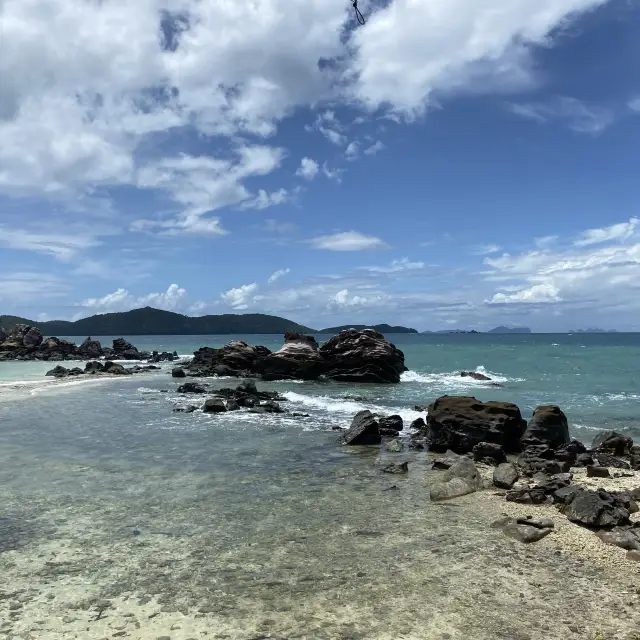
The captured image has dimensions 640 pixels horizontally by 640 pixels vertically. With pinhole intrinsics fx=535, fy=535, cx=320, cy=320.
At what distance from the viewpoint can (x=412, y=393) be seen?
144 ft

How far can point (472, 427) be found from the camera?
2134 centimetres

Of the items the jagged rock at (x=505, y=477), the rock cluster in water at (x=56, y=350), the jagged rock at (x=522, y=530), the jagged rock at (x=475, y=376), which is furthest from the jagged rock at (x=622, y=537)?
the rock cluster in water at (x=56, y=350)

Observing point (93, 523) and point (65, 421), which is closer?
point (93, 523)

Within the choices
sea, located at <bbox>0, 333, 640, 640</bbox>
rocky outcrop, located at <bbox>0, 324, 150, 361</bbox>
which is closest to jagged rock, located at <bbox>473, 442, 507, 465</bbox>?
sea, located at <bbox>0, 333, 640, 640</bbox>

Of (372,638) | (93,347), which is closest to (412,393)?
(372,638)

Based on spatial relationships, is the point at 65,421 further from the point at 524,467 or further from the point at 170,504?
the point at 524,467

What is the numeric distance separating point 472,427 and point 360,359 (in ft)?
112

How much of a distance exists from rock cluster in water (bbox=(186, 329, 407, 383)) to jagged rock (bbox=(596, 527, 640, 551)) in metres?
42.5

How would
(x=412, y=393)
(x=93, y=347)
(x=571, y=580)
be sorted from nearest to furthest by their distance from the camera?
(x=571, y=580) → (x=412, y=393) → (x=93, y=347)

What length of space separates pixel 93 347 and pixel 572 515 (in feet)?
349

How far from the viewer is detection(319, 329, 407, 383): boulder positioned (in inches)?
2131

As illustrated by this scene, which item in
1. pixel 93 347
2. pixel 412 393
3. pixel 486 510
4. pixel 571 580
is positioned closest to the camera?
pixel 571 580

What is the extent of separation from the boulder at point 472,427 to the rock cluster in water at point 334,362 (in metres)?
31.0

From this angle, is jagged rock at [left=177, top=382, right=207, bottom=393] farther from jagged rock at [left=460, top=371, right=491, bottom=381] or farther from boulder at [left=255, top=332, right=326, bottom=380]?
jagged rock at [left=460, top=371, right=491, bottom=381]
